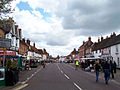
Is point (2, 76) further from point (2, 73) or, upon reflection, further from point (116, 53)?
point (116, 53)

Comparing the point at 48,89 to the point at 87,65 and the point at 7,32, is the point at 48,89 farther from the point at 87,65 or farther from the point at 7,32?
the point at 7,32

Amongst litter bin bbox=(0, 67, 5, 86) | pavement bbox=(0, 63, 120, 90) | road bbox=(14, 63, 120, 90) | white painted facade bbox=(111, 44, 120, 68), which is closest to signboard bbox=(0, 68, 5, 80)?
litter bin bbox=(0, 67, 5, 86)

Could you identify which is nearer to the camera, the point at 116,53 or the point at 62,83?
the point at 62,83

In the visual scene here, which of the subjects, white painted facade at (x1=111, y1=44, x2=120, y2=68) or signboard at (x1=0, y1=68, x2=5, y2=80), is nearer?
signboard at (x1=0, y1=68, x2=5, y2=80)

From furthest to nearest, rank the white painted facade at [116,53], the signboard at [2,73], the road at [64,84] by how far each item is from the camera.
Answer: the white painted facade at [116,53] → the signboard at [2,73] → the road at [64,84]

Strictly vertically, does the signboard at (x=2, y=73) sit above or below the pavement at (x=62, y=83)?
above

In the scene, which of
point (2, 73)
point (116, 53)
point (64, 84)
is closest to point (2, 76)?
point (2, 73)

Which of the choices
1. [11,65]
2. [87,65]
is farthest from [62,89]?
[87,65]

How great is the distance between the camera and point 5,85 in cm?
1144

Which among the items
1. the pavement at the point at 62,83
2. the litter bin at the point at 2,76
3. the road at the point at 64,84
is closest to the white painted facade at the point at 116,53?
the pavement at the point at 62,83

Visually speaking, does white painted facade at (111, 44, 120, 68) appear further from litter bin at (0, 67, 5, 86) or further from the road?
litter bin at (0, 67, 5, 86)

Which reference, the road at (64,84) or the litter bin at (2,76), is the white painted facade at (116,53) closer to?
the road at (64,84)

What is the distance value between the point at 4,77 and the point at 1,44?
2.45 metres

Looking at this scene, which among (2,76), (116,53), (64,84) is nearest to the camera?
(2,76)
